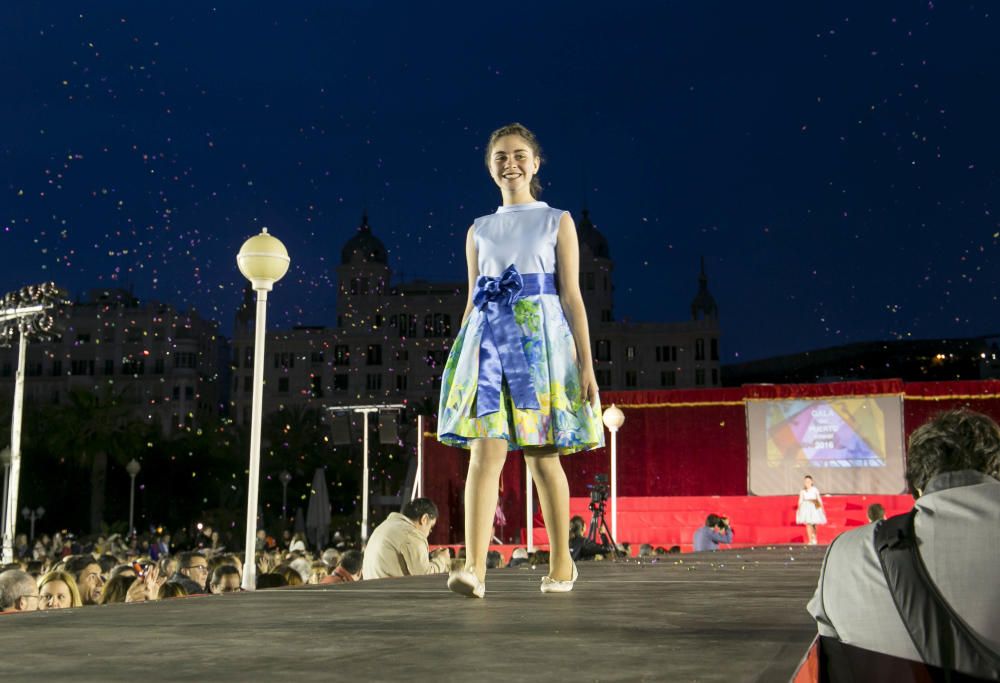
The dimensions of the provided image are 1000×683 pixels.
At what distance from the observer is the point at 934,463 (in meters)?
2.00

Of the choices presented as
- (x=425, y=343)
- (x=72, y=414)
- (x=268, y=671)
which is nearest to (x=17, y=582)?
(x=268, y=671)

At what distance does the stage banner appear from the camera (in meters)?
20.7

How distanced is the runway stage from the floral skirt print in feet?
1.62

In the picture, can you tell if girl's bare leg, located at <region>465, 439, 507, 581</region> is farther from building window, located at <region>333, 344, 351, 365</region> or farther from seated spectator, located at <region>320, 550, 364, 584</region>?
building window, located at <region>333, 344, 351, 365</region>

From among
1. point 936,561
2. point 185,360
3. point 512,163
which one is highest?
point 185,360

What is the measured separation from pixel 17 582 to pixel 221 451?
142 ft

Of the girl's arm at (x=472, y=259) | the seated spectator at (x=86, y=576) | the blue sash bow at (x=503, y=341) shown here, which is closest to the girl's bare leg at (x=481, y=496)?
the blue sash bow at (x=503, y=341)

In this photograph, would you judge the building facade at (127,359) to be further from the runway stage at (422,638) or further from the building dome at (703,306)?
the runway stage at (422,638)

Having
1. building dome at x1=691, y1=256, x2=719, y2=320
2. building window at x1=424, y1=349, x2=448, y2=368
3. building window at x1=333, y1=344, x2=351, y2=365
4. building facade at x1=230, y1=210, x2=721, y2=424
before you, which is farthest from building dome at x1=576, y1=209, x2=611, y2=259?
building window at x1=333, y1=344, x2=351, y2=365

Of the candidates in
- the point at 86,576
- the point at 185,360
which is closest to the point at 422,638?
the point at 86,576

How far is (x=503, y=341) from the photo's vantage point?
3230 mm

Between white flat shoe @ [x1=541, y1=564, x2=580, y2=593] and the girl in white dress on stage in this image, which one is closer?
white flat shoe @ [x1=541, y1=564, x2=580, y2=593]

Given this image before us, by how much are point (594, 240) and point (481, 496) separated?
6821cm

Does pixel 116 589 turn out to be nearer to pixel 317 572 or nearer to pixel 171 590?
pixel 171 590
